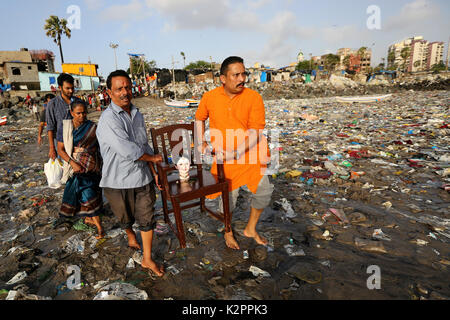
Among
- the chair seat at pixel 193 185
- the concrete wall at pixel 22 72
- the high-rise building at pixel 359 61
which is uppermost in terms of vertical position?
the high-rise building at pixel 359 61

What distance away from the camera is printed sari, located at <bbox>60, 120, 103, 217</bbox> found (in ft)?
8.16

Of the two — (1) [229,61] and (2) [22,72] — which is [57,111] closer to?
(1) [229,61]

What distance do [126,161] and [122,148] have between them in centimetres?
19

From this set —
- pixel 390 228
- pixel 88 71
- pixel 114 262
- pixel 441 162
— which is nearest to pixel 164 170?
pixel 114 262

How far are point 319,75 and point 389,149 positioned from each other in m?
39.0

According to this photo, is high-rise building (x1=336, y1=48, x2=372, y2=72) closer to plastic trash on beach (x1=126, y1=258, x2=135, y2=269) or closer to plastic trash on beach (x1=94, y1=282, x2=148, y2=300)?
plastic trash on beach (x1=126, y1=258, x2=135, y2=269)

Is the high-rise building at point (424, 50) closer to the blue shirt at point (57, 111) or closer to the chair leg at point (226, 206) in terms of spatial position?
the chair leg at point (226, 206)

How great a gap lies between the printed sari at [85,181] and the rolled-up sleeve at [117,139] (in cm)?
82

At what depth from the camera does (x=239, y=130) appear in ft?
7.27

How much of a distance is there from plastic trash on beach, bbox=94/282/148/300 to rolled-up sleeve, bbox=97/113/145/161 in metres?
1.04

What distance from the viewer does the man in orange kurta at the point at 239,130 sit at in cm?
215

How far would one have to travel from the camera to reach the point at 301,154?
5402 mm

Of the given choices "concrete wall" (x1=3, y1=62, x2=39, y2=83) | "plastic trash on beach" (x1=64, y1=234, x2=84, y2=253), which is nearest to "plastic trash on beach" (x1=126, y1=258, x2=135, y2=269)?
"plastic trash on beach" (x1=64, y1=234, x2=84, y2=253)

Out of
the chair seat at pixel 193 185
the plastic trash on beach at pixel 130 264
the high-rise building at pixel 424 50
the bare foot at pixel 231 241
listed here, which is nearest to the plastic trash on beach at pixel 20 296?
the plastic trash on beach at pixel 130 264
